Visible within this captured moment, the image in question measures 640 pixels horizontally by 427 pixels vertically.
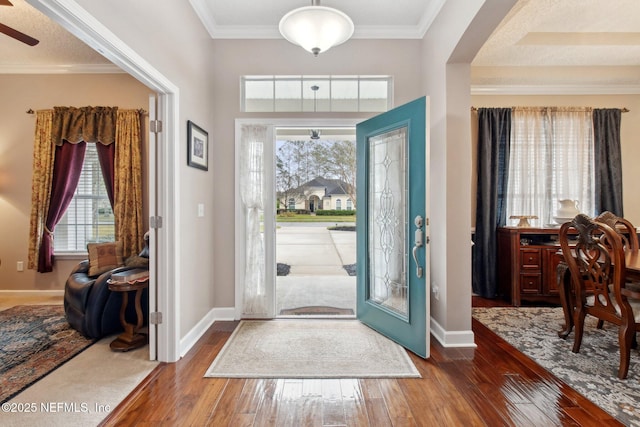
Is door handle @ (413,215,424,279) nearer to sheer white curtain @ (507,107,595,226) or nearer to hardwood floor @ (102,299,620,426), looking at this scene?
hardwood floor @ (102,299,620,426)

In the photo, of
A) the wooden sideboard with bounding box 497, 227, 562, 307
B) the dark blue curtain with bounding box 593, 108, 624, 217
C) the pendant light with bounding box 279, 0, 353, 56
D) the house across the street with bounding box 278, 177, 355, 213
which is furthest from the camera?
the house across the street with bounding box 278, 177, 355, 213

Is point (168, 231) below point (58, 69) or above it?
below

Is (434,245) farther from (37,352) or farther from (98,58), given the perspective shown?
(98,58)

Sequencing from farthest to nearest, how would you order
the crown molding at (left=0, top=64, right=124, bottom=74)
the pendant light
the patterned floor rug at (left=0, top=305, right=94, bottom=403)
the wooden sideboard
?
the crown molding at (left=0, top=64, right=124, bottom=74), the wooden sideboard, the patterned floor rug at (left=0, top=305, right=94, bottom=403), the pendant light

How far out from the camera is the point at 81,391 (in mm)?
1974

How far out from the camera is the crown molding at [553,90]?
4199 millimetres

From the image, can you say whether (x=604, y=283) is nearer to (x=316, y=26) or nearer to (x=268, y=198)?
(x=316, y=26)

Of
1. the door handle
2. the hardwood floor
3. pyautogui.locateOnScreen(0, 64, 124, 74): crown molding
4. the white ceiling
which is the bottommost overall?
the hardwood floor

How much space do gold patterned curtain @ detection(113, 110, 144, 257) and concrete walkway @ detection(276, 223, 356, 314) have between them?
6.59 ft

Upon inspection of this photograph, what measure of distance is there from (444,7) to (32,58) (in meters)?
4.80

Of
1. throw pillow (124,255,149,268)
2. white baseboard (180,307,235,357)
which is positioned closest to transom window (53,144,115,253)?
throw pillow (124,255,149,268)

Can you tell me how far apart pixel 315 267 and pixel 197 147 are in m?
3.75

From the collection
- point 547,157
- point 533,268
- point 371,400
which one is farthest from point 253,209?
point 547,157

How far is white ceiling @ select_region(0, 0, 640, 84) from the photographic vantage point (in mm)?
2795
